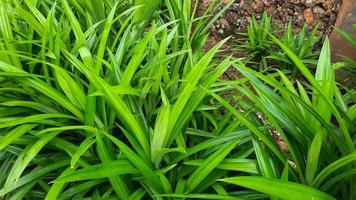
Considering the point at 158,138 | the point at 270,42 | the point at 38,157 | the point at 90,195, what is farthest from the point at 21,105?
the point at 270,42

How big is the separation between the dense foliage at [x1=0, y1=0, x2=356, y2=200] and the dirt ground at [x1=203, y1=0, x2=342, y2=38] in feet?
4.71

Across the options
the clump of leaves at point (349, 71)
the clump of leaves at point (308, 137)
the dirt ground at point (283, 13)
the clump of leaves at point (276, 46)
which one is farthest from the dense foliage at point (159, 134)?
the dirt ground at point (283, 13)

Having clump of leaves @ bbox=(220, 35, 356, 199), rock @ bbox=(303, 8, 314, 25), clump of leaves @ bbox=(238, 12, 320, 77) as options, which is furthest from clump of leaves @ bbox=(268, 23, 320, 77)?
clump of leaves @ bbox=(220, 35, 356, 199)

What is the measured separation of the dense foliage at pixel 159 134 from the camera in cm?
Answer: 124

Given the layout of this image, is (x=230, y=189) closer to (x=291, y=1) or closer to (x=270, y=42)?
(x=270, y=42)

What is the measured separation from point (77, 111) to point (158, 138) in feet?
1.25

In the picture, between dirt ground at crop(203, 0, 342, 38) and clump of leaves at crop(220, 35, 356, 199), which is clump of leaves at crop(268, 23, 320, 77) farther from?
clump of leaves at crop(220, 35, 356, 199)

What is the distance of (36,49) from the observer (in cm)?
200

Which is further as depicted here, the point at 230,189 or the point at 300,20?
the point at 300,20

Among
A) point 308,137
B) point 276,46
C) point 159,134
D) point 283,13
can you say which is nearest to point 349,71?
point 276,46

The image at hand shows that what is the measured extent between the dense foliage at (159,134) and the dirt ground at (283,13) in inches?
56.5

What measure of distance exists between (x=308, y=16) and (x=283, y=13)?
0.21m

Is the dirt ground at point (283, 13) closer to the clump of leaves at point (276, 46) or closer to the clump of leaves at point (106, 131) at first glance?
the clump of leaves at point (276, 46)

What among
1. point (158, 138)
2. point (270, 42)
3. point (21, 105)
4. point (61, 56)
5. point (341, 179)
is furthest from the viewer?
point (270, 42)
